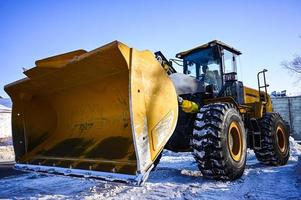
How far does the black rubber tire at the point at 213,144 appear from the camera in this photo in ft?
15.4

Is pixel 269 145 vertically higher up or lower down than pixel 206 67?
lower down

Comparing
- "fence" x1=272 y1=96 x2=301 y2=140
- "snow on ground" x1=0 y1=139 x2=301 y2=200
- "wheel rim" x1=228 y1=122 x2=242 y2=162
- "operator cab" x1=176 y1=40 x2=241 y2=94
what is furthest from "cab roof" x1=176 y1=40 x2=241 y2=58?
"fence" x1=272 y1=96 x2=301 y2=140

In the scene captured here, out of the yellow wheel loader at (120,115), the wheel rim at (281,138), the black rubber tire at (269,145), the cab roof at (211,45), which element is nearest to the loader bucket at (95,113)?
the yellow wheel loader at (120,115)

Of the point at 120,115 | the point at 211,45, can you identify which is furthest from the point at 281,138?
the point at 120,115

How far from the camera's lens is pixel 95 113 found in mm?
5074

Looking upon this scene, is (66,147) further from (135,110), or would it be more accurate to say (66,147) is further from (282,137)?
(282,137)

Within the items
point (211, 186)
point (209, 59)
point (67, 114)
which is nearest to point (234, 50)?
point (209, 59)

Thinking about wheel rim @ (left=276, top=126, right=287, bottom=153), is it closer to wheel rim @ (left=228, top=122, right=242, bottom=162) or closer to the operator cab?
the operator cab

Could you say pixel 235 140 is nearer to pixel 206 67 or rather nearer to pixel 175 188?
pixel 175 188

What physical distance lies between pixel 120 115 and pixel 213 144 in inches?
56.8

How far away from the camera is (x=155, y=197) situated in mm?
A: 4289

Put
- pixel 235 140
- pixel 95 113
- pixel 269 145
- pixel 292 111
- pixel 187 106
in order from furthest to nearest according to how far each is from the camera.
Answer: pixel 292 111 → pixel 269 145 → pixel 235 140 → pixel 187 106 → pixel 95 113

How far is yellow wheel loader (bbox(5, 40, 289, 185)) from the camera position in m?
3.62

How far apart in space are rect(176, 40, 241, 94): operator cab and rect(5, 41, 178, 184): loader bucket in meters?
2.39
